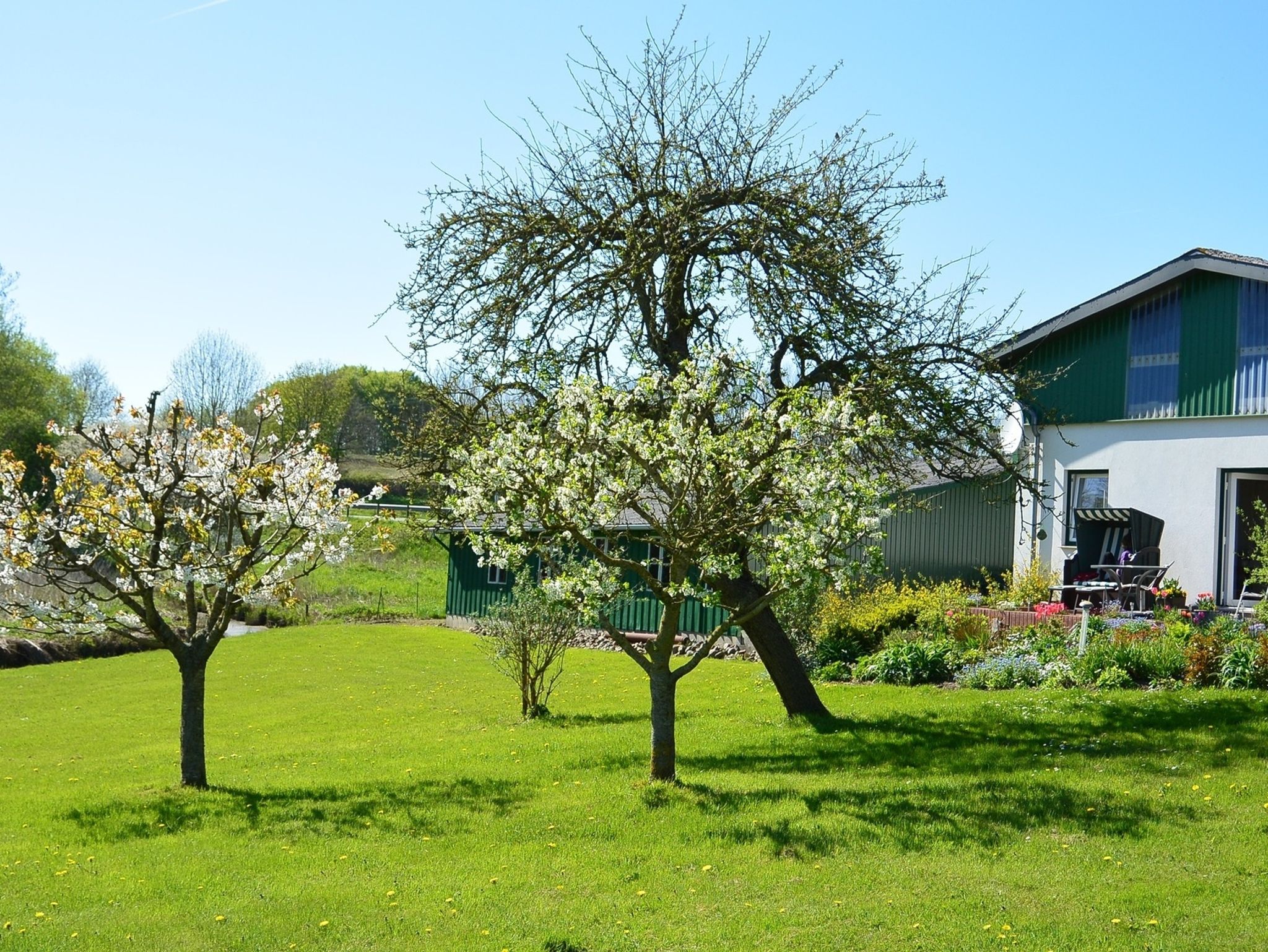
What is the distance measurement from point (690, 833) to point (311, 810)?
3690 mm

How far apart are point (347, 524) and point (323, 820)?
344 centimetres

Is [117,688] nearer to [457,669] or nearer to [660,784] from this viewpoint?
[457,669]

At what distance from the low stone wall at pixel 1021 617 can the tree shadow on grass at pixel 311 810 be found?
948cm

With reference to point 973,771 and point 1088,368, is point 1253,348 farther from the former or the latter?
point 973,771

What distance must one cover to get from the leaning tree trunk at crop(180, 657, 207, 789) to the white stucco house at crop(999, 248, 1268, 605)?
12.9 meters

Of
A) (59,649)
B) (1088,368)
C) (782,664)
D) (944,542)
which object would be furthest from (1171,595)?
(59,649)

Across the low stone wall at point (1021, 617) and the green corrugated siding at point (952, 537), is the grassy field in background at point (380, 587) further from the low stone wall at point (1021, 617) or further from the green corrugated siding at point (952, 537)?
the low stone wall at point (1021, 617)

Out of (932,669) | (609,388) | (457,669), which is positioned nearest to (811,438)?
(609,388)

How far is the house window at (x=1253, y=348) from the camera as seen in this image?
59.8 ft

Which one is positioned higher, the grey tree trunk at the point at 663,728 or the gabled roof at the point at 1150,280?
the gabled roof at the point at 1150,280

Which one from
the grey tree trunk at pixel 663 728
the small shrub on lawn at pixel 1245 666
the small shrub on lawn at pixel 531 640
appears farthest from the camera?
the small shrub on lawn at pixel 531 640

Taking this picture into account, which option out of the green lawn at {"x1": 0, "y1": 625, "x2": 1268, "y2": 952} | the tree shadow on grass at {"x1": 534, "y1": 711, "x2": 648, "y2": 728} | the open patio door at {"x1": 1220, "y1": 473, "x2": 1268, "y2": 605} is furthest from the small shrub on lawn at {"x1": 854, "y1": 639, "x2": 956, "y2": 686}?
the open patio door at {"x1": 1220, "y1": 473, "x2": 1268, "y2": 605}

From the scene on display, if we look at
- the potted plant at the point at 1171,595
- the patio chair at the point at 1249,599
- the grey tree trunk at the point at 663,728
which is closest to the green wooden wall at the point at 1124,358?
the patio chair at the point at 1249,599

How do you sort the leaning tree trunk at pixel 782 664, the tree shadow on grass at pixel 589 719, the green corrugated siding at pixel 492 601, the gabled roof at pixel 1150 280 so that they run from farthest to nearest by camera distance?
the green corrugated siding at pixel 492 601 → the gabled roof at pixel 1150 280 → the tree shadow on grass at pixel 589 719 → the leaning tree trunk at pixel 782 664
